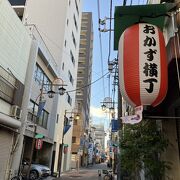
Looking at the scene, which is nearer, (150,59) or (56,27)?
(150,59)

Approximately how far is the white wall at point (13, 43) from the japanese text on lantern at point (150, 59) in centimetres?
1355

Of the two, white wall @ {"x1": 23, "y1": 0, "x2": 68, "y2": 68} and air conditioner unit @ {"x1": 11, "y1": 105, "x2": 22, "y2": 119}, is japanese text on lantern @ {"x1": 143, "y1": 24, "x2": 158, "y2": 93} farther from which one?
white wall @ {"x1": 23, "y1": 0, "x2": 68, "y2": 68}

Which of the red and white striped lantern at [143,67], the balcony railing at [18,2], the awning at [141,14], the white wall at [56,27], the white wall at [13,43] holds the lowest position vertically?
the red and white striped lantern at [143,67]

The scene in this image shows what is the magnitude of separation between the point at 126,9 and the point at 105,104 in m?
21.6

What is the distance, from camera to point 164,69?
5.90 m

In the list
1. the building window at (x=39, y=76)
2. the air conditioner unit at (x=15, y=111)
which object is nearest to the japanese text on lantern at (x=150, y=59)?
the air conditioner unit at (x=15, y=111)

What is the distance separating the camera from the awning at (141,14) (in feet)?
21.2

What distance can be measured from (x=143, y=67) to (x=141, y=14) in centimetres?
172

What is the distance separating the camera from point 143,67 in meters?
5.84

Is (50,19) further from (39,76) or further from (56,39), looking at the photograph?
Result: (39,76)

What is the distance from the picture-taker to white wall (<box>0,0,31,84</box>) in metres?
17.6

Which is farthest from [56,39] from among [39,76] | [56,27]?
[39,76]

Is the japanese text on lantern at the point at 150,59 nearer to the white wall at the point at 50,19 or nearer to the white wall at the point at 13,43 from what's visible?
the white wall at the point at 13,43

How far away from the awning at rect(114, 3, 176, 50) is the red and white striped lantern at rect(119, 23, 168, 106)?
0.58m
